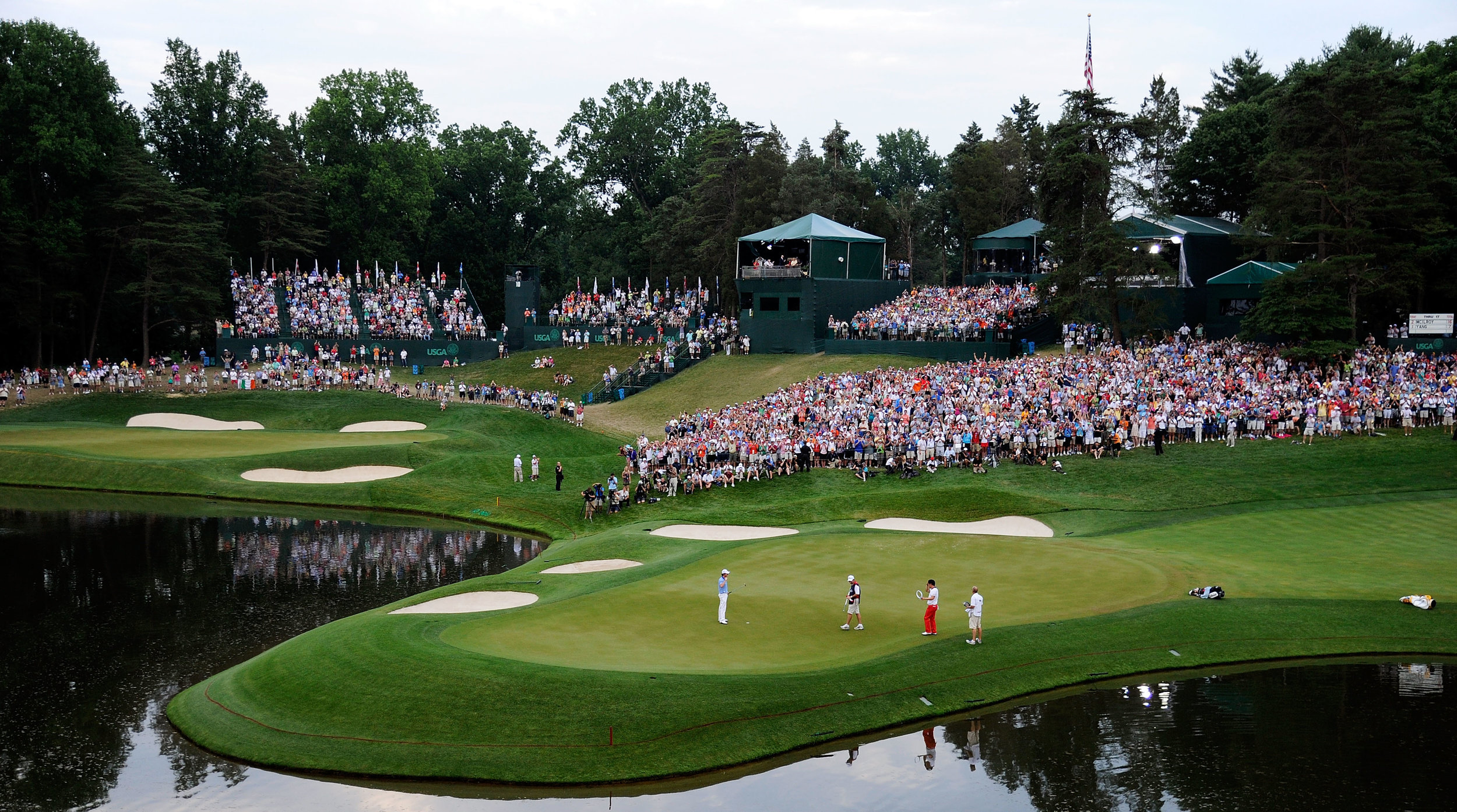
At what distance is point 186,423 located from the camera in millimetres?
58406

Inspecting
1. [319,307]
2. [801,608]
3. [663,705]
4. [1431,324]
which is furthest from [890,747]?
[319,307]

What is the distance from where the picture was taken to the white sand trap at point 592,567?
3228cm

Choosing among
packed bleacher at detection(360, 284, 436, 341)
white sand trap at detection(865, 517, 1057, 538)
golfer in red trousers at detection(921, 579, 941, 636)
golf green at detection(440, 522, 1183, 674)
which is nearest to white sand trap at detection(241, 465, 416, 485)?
golf green at detection(440, 522, 1183, 674)

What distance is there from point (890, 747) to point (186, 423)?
164 feet

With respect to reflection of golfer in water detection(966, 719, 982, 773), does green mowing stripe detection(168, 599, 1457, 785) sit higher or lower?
higher

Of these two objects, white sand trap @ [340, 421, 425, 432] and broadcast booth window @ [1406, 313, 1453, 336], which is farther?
white sand trap @ [340, 421, 425, 432]

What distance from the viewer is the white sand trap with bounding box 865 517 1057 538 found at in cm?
3575

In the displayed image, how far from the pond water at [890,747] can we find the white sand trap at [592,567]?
5415mm

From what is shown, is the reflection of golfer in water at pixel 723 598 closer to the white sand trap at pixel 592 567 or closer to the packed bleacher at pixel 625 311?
the white sand trap at pixel 592 567

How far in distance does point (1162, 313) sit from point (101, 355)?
75125 mm

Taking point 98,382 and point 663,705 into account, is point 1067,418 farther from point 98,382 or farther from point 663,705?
point 98,382

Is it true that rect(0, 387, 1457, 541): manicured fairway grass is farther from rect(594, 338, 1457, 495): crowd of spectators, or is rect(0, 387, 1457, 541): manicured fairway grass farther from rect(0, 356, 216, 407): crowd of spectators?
rect(0, 356, 216, 407): crowd of spectators

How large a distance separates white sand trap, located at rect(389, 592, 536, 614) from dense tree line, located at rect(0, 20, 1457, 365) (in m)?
35.2

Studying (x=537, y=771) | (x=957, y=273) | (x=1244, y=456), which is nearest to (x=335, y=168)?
(x=957, y=273)
